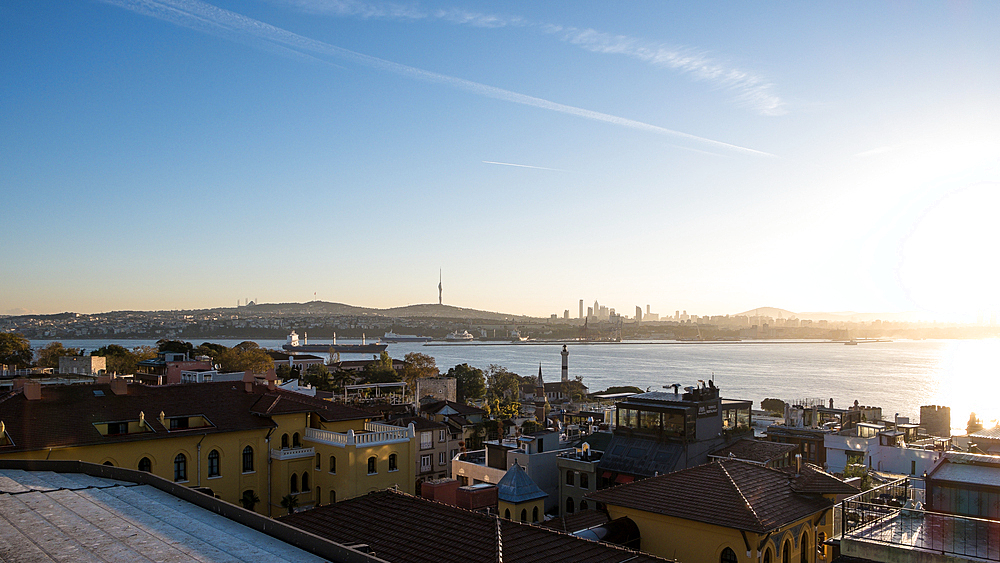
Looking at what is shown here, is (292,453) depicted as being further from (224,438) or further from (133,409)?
(133,409)

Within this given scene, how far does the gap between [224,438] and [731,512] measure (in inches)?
611

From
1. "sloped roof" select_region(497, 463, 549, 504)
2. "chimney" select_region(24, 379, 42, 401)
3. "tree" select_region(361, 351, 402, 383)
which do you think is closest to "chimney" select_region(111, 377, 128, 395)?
"chimney" select_region(24, 379, 42, 401)

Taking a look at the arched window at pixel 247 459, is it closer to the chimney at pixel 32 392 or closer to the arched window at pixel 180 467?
the arched window at pixel 180 467

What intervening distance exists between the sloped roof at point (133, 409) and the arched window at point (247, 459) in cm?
73

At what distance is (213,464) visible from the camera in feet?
64.9

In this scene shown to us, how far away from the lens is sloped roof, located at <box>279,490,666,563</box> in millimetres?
7785

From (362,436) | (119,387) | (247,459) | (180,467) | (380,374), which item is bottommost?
(380,374)

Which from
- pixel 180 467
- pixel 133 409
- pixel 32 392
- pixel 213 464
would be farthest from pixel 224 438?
pixel 32 392

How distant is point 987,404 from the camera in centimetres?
9369

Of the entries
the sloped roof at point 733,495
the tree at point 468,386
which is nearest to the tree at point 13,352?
the tree at point 468,386

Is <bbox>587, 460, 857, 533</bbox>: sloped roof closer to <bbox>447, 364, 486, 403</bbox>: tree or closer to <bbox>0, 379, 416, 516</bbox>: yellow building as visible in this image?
<bbox>0, 379, 416, 516</bbox>: yellow building

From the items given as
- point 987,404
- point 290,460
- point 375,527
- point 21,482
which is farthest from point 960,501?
point 987,404

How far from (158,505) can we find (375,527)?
3.36 metres

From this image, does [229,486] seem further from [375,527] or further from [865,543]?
[865,543]
